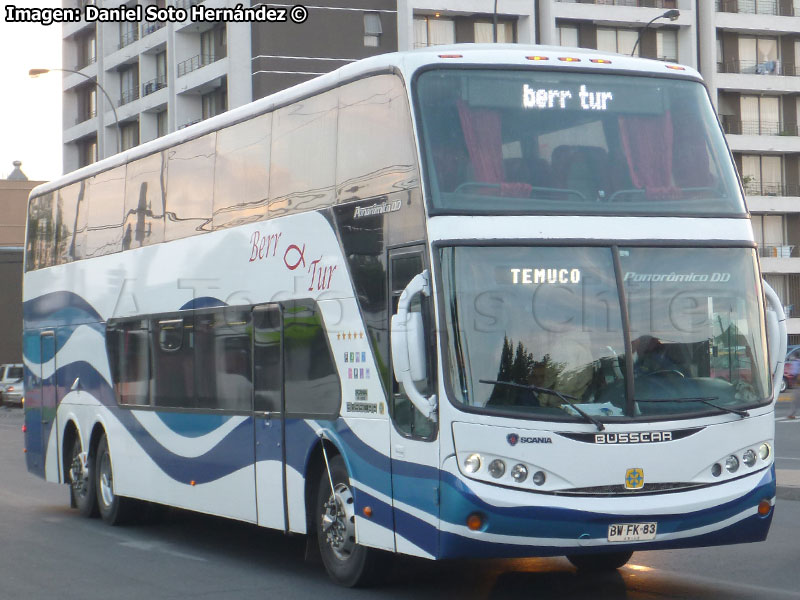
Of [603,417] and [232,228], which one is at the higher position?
[232,228]

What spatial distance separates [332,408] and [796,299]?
201 feet

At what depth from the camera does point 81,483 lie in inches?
654

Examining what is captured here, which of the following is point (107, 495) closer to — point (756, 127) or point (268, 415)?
point (268, 415)

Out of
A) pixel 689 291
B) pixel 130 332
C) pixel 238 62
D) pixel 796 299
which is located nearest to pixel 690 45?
pixel 796 299

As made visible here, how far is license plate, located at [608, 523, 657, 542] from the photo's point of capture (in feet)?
28.9

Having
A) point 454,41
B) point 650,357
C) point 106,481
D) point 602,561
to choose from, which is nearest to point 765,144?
point 454,41

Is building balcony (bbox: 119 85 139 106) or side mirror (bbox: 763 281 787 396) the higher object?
building balcony (bbox: 119 85 139 106)

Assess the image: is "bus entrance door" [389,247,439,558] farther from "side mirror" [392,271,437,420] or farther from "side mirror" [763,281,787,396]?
"side mirror" [763,281,787,396]

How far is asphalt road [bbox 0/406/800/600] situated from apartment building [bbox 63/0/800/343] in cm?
4321

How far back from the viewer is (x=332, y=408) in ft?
34.6

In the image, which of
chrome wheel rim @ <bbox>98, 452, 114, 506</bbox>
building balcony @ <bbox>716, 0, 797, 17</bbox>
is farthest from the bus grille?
building balcony @ <bbox>716, 0, 797, 17</bbox>

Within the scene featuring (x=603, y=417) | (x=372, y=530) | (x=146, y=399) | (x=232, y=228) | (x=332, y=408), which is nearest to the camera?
(x=603, y=417)

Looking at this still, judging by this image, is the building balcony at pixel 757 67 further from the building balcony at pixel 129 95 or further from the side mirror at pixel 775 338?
the side mirror at pixel 775 338

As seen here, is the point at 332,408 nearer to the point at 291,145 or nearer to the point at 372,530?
the point at 372,530
